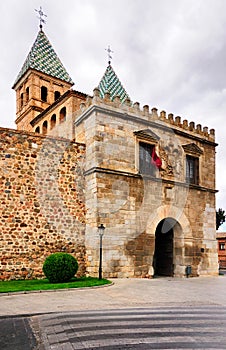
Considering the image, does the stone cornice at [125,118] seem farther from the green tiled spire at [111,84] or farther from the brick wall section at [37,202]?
the green tiled spire at [111,84]

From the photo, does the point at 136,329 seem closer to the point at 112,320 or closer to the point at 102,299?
the point at 112,320

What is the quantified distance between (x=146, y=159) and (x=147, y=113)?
2.37m

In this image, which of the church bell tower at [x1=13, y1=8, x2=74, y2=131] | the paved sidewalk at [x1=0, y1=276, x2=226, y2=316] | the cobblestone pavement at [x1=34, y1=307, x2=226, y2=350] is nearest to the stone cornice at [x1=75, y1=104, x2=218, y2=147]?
the paved sidewalk at [x1=0, y1=276, x2=226, y2=316]

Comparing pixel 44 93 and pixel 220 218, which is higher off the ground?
pixel 44 93

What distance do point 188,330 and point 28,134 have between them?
36.6 ft

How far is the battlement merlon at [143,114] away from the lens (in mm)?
16328

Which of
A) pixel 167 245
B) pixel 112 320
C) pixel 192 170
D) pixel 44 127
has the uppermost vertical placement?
pixel 44 127

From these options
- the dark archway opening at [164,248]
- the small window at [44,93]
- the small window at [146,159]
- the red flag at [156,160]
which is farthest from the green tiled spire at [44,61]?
the dark archway opening at [164,248]

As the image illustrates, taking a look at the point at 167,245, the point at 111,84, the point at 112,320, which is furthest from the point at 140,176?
the point at 111,84

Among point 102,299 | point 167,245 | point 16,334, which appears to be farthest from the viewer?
point 167,245

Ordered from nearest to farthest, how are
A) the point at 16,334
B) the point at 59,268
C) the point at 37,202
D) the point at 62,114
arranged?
1. the point at 16,334
2. the point at 59,268
3. the point at 37,202
4. the point at 62,114

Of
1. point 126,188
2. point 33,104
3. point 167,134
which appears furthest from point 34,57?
point 126,188

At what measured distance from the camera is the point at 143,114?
17.8 meters

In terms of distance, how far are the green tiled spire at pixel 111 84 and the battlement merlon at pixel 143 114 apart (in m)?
8.23
